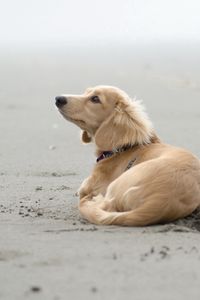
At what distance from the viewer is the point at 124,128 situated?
245 inches

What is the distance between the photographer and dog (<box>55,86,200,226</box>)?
212 inches

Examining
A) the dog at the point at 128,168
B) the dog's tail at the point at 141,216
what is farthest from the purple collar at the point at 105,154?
the dog's tail at the point at 141,216

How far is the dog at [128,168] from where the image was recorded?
5.39m

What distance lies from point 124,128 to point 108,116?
248mm

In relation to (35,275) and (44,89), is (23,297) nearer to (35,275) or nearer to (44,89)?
(35,275)

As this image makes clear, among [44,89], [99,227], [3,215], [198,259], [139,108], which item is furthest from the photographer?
[44,89]

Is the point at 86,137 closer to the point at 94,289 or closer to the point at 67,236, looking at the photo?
the point at 67,236

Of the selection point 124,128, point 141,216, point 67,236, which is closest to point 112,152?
point 124,128

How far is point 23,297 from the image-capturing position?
381 cm

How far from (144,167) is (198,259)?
48.8 inches

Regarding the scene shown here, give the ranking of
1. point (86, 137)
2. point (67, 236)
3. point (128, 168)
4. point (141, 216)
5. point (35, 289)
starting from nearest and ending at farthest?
point (35, 289) < point (67, 236) < point (141, 216) < point (128, 168) < point (86, 137)

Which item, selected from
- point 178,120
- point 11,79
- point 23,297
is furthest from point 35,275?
point 11,79

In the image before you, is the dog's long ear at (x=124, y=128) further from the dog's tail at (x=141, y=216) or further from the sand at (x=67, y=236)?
the dog's tail at (x=141, y=216)

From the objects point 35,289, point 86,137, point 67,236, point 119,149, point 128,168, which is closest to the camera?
point 35,289
